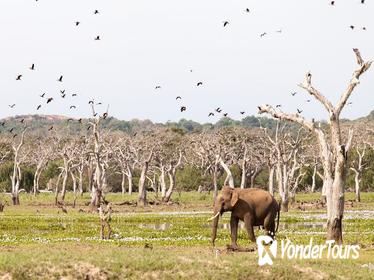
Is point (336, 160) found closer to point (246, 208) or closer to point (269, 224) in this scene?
point (269, 224)

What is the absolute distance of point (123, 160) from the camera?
108 metres

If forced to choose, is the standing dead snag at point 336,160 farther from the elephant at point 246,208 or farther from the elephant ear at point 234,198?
the elephant ear at point 234,198

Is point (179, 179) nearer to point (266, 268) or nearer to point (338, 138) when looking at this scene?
point (338, 138)

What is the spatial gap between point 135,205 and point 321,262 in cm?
6124

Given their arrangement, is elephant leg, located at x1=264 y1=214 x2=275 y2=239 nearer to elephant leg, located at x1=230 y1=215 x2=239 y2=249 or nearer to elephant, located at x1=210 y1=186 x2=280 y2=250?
elephant, located at x1=210 y1=186 x2=280 y2=250

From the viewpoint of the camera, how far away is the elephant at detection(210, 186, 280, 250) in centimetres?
2992
